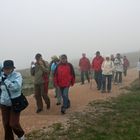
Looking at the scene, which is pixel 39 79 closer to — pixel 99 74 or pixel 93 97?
pixel 93 97

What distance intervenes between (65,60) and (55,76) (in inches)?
24.6

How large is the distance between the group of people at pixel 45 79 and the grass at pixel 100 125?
0.96 metres

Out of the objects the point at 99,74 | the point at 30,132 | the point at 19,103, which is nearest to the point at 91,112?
the point at 30,132

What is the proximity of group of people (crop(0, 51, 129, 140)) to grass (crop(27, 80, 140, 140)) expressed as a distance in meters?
0.96

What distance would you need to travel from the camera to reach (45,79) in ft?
54.0

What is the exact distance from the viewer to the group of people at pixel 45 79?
11.0 metres

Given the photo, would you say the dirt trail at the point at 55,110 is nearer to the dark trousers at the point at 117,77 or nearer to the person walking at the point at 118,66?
the person walking at the point at 118,66

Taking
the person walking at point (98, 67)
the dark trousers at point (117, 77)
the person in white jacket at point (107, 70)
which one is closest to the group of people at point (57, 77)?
the person in white jacket at point (107, 70)

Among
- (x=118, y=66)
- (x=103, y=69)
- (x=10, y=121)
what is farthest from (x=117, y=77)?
(x=10, y=121)

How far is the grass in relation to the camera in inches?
502

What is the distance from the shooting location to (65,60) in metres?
16.0

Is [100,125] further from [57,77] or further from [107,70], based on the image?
[107,70]

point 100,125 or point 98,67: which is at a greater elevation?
point 98,67

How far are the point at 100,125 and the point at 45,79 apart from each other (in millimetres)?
3105
